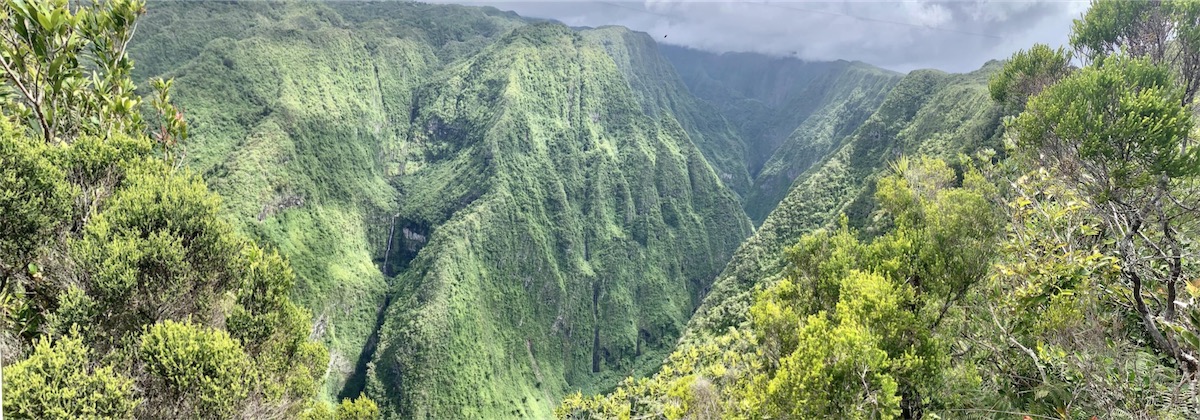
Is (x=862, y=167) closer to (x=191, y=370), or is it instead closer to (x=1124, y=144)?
(x=1124, y=144)

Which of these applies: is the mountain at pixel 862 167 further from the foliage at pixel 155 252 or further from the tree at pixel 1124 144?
the foliage at pixel 155 252

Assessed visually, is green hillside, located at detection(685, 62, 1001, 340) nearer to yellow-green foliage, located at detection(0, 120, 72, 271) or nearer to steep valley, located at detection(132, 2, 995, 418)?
steep valley, located at detection(132, 2, 995, 418)

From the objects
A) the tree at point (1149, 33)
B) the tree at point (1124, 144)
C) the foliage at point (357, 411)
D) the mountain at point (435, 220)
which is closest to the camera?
the tree at point (1124, 144)

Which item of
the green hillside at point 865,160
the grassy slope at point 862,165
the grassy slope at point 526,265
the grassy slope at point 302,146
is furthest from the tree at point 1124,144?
the grassy slope at point 526,265

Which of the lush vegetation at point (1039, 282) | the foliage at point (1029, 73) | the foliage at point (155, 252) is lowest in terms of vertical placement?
the foliage at point (155, 252)

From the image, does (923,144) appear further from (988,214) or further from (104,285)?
(104,285)

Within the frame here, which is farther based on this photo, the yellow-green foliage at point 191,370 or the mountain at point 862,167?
the mountain at point 862,167

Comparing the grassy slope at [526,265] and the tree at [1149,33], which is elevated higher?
the tree at [1149,33]

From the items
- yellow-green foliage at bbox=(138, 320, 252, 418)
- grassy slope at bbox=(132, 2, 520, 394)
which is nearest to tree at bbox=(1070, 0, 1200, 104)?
yellow-green foliage at bbox=(138, 320, 252, 418)
